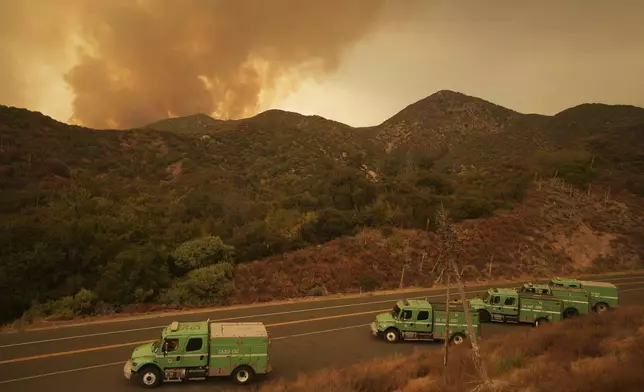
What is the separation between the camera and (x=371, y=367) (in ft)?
48.3

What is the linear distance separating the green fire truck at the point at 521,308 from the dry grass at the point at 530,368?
520cm

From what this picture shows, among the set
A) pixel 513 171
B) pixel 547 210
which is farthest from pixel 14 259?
pixel 513 171

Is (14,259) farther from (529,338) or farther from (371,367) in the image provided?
(529,338)

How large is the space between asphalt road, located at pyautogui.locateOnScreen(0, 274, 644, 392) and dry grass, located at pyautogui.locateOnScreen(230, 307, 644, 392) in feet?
10.1

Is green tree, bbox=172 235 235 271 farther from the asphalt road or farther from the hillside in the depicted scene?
the asphalt road

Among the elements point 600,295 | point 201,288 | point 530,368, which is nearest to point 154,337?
point 201,288

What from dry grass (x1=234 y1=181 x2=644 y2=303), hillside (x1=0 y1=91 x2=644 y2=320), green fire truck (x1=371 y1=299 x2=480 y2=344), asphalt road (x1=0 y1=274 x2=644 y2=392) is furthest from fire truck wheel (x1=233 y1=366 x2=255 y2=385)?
dry grass (x1=234 y1=181 x2=644 y2=303)

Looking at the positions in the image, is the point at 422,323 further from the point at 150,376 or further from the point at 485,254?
the point at 485,254

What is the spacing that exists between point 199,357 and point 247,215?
94.6 ft

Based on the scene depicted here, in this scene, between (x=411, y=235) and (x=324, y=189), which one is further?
(x=324, y=189)

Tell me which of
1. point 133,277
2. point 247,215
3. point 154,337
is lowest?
point 154,337

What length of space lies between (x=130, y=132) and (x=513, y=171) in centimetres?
7187

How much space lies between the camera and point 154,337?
20797 mm

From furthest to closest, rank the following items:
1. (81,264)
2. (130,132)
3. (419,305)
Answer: (130,132), (81,264), (419,305)
